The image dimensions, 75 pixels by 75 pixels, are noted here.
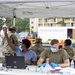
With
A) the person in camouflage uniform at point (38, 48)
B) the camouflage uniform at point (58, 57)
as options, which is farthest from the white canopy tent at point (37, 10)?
the camouflage uniform at point (58, 57)

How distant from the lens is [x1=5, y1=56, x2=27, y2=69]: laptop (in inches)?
163

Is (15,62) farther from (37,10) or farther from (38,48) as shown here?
(37,10)

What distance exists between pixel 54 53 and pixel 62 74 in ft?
3.34

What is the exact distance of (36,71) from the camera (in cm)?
406

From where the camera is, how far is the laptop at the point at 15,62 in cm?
414

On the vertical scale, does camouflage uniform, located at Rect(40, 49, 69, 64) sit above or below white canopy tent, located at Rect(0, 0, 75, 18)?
below

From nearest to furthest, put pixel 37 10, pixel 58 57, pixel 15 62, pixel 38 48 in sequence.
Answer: pixel 15 62 < pixel 58 57 < pixel 38 48 < pixel 37 10

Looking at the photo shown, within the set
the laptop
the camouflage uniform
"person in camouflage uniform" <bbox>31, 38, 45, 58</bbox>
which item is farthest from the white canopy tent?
the laptop

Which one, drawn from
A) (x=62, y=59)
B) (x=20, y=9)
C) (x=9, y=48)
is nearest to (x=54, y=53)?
(x=62, y=59)

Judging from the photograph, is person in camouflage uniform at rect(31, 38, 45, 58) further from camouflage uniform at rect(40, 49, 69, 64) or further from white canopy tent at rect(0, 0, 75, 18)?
camouflage uniform at rect(40, 49, 69, 64)

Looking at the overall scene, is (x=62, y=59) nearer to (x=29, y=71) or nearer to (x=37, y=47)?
(x=29, y=71)

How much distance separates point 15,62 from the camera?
4.17m

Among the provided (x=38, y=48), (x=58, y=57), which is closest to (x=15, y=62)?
(x=58, y=57)

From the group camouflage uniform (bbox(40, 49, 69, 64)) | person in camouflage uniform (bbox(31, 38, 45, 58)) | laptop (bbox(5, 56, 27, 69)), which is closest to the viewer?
laptop (bbox(5, 56, 27, 69))
